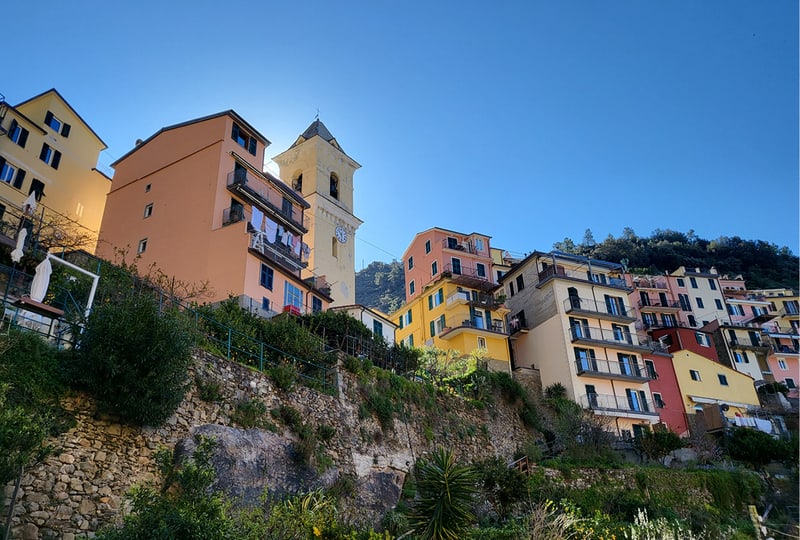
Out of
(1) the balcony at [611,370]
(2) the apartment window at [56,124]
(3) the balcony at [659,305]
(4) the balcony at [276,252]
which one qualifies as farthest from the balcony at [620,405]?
(2) the apartment window at [56,124]

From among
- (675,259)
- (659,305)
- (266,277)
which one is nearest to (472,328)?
(266,277)

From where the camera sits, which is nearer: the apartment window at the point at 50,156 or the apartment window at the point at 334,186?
the apartment window at the point at 50,156

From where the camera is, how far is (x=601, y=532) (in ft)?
46.3

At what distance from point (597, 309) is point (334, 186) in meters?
23.2

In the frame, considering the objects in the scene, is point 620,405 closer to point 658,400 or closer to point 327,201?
point 658,400

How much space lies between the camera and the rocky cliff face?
35.1ft

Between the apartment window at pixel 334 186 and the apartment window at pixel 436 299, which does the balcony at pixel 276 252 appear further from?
the apartment window at pixel 436 299

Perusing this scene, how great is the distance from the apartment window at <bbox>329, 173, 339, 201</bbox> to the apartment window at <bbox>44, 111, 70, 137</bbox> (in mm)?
18955

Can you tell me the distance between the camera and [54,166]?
3384 cm

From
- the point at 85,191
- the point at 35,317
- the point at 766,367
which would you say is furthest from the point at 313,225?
the point at 766,367

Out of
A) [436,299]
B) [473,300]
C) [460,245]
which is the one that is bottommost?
[473,300]

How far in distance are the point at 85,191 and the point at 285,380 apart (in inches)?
1028

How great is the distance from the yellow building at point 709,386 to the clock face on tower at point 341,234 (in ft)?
92.9

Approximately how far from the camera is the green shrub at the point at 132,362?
1223 centimetres
